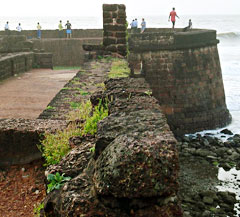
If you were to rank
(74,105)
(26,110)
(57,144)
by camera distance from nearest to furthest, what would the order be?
1. (57,144)
2. (74,105)
3. (26,110)

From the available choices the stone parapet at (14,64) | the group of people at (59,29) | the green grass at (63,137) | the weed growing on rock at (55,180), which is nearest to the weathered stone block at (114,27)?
the stone parapet at (14,64)

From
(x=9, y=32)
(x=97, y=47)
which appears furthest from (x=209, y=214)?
(x=9, y=32)

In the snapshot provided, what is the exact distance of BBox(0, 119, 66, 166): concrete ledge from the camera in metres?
4.55

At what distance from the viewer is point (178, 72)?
770 inches

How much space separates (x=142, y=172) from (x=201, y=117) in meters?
17.9

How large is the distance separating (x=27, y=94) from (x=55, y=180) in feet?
25.4

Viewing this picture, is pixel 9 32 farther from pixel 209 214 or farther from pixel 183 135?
Answer: pixel 209 214

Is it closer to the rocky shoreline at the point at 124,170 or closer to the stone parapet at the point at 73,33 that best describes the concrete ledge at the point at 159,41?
the stone parapet at the point at 73,33

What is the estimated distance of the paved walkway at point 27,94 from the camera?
26.6 ft

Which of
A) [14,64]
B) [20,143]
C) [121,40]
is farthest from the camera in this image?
[14,64]

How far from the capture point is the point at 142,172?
7.32ft

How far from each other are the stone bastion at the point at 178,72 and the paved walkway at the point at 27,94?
658 centimetres

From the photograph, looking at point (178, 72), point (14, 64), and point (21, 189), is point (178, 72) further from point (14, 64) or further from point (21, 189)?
point (21, 189)

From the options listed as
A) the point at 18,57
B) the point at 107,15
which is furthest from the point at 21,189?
the point at 18,57
